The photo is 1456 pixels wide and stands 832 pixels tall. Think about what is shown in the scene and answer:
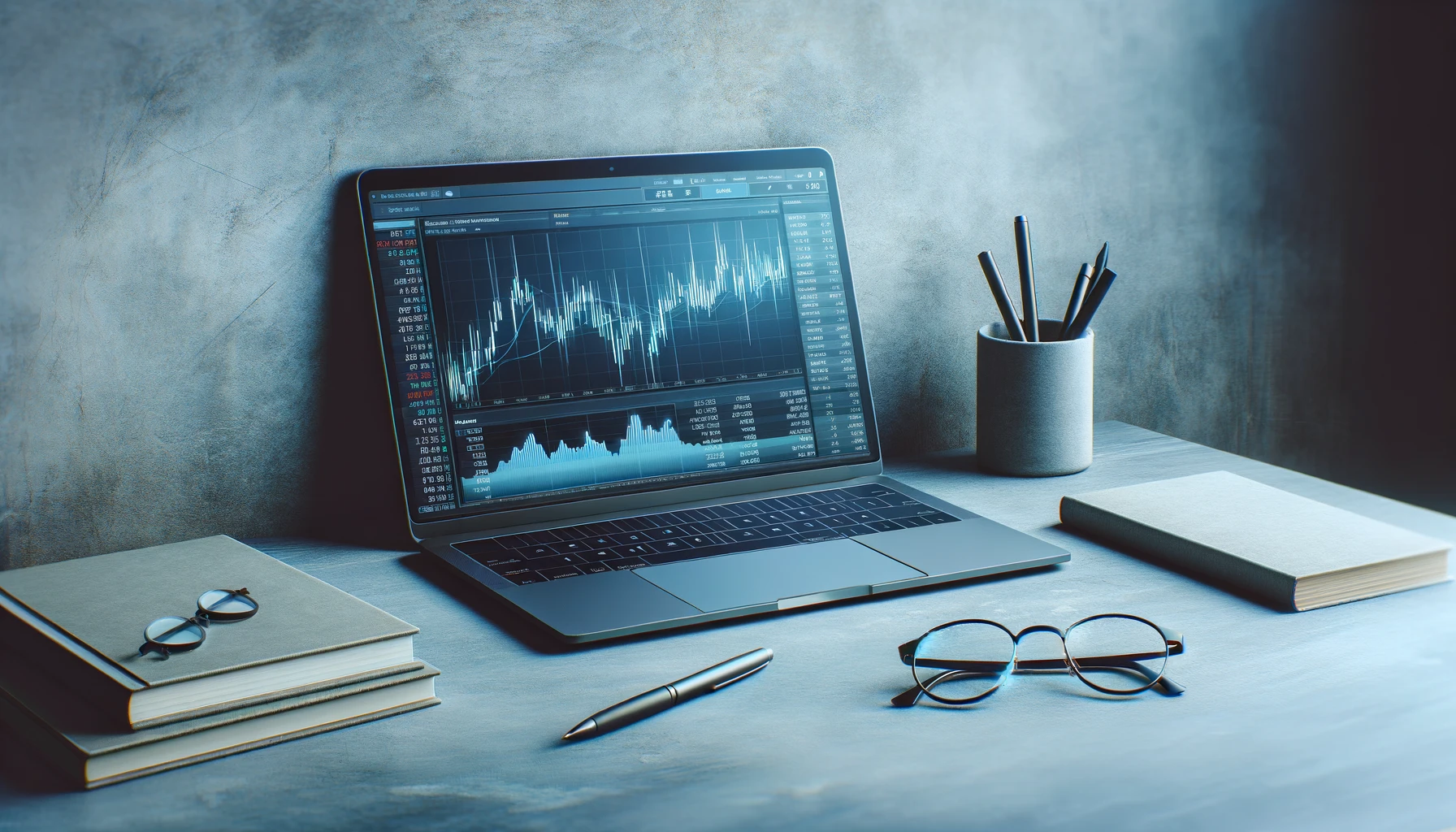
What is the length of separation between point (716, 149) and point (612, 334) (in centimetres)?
26

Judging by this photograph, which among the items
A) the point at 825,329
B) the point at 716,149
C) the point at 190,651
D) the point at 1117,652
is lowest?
the point at 1117,652

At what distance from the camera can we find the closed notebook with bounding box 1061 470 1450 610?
0.99 m

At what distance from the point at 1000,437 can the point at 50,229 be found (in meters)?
0.93

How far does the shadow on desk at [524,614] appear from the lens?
0.94 metres

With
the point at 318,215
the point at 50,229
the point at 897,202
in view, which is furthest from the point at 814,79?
the point at 50,229

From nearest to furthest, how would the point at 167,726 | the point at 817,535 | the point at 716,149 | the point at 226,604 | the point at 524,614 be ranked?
the point at 167,726 < the point at 226,604 < the point at 524,614 < the point at 817,535 < the point at 716,149

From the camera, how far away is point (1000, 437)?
1.37m

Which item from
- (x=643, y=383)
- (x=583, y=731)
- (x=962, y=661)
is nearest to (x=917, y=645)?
(x=962, y=661)

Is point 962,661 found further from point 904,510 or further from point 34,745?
point 34,745

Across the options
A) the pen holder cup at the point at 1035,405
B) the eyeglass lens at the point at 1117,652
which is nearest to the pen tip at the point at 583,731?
the eyeglass lens at the point at 1117,652

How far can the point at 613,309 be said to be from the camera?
4.11 ft

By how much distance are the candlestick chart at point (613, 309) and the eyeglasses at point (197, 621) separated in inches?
14.1

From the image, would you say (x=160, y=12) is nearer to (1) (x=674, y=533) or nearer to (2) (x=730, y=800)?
(1) (x=674, y=533)

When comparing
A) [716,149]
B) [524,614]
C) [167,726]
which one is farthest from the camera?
[716,149]
